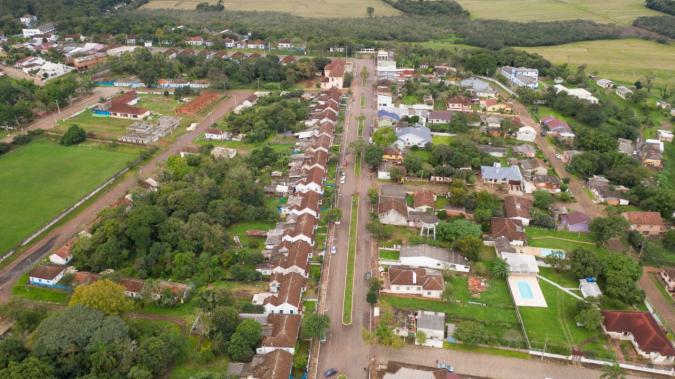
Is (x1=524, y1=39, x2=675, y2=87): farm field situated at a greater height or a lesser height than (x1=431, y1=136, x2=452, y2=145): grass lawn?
greater

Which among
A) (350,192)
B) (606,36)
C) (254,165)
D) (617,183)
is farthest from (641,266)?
(606,36)

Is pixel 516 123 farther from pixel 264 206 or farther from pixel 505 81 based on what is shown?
pixel 264 206

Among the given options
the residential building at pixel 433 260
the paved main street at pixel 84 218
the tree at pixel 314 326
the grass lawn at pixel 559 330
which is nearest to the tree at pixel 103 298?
the paved main street at pixel 84 218

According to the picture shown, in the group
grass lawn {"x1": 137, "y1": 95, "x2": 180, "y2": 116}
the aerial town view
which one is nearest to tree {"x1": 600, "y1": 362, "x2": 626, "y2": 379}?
the aerial town view

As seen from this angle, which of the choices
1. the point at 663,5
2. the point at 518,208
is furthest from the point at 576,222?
the point at 663,5

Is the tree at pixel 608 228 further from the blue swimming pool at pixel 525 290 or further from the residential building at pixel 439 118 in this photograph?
the residential building at pixel 439 118

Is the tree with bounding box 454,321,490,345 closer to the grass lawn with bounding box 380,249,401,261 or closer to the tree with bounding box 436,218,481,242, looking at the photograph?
the grass lawn with bounding box 380,249,401,261
